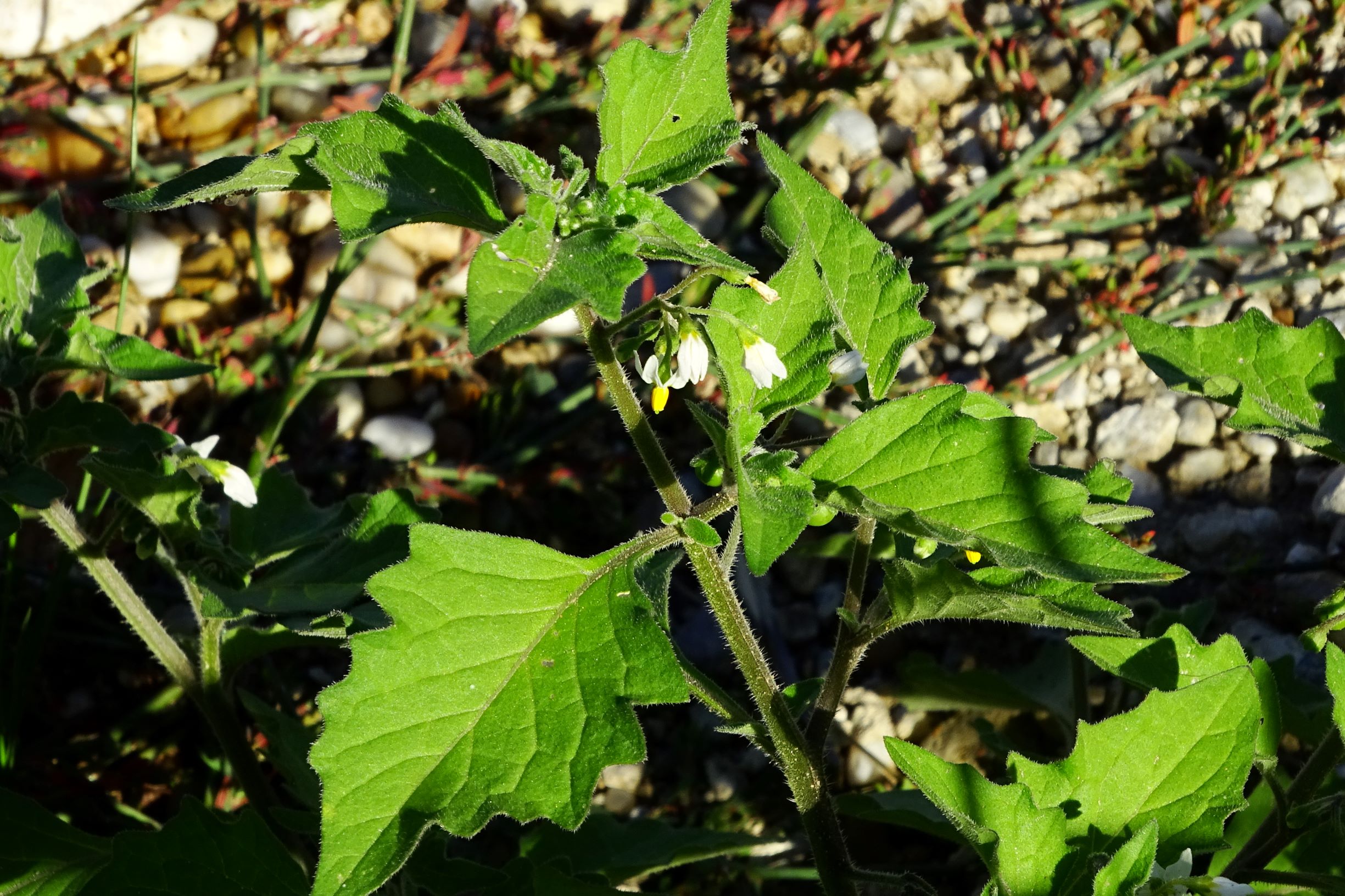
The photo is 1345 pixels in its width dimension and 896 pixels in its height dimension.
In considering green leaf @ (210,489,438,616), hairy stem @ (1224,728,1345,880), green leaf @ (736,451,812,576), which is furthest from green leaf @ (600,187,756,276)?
hairy stem @ (1224,728,1345,880)

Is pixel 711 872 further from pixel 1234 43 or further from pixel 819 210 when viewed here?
pixel 1234 43

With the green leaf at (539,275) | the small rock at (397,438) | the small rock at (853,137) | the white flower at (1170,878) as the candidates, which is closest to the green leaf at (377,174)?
the green leaf at (539,275)

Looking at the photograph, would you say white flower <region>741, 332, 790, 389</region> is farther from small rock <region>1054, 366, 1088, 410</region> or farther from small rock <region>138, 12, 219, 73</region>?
small rock <region>138, 12, 219, 73</region>

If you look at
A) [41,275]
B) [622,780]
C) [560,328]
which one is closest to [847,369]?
[41,275]

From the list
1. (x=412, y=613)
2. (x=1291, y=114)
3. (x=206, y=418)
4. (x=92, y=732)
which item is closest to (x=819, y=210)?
(x=412, y=613)

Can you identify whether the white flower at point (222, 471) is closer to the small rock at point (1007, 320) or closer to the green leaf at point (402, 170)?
the green leaf at point (402, 170)

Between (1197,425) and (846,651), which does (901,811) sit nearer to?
(846,651)
